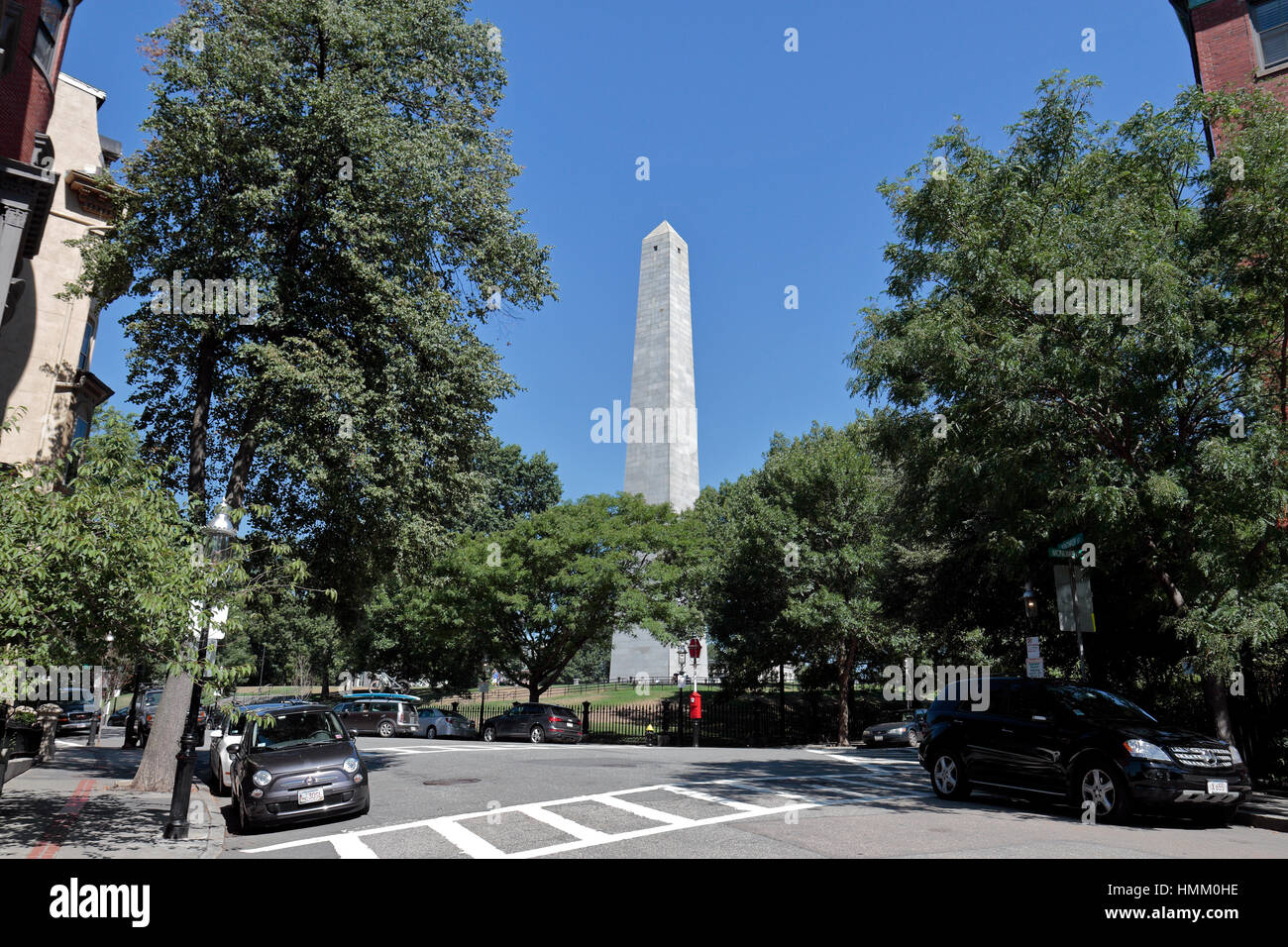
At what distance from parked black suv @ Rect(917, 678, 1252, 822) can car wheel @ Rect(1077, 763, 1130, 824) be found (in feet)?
0.04

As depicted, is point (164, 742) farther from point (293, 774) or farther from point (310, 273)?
point (310, 273)

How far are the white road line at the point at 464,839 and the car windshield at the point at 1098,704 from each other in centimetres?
732

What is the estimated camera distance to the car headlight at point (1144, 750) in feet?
30.3

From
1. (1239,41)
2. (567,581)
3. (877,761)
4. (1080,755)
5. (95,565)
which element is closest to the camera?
(95,565)

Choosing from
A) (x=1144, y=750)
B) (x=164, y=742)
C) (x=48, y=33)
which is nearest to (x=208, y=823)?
(x=164, y=742)

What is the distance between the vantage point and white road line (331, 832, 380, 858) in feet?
27.4

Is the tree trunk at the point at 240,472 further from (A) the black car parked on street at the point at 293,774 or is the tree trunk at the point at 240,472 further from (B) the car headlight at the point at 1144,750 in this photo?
(B) the car headlight at the point at 1144,750

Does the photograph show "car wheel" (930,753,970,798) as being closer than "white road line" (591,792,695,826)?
No

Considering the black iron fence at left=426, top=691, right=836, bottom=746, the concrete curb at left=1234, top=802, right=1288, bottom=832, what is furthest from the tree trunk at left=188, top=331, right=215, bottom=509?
the black iron fence at left=426, top=691, right=836, bottom=746

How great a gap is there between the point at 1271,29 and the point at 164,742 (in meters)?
27.8

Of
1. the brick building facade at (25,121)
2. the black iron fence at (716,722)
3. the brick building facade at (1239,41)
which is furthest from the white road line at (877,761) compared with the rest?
the brick building facade at (25,121)

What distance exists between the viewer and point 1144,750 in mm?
9328

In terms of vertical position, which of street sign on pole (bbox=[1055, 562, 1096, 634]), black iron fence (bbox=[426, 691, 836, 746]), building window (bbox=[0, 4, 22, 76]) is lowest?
black iron fence (bbox=[426, 691, 836, 746])

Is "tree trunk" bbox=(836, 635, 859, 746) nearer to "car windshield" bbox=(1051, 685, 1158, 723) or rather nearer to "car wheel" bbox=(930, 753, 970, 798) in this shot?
"car wheel" bbox=(930, 753, 970, 798)
